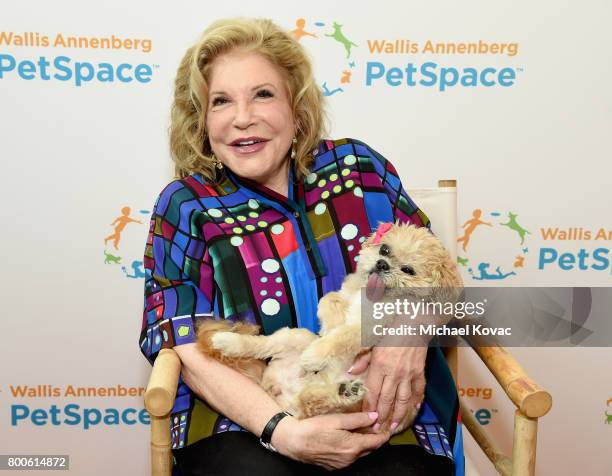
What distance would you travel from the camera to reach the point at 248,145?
1473 mm

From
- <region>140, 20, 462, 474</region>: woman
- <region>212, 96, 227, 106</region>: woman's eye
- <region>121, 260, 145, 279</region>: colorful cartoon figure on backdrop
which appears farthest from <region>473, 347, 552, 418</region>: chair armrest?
<region>121, 260, 145, 279</region>: colorful cartoon figure on backdrop

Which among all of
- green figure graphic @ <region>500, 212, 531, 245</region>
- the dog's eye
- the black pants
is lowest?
the black pants

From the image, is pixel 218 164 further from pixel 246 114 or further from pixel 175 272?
pixel 175 272

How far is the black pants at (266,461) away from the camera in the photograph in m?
1.21

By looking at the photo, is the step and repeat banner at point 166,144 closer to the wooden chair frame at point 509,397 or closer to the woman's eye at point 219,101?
the woman's eye at point 219,101

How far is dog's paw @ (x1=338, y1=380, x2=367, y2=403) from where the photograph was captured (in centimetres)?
117

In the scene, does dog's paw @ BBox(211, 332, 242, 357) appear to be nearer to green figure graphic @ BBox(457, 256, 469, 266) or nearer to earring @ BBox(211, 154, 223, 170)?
earring @ BBox(211, 154, 223, 170)

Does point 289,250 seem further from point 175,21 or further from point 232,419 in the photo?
point 175,21

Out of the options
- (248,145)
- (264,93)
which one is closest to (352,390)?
(248,145)

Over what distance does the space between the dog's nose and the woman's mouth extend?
483 mm

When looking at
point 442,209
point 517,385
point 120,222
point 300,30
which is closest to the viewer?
point 517,385

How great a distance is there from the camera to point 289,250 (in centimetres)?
144

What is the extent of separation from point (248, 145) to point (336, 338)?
583mm

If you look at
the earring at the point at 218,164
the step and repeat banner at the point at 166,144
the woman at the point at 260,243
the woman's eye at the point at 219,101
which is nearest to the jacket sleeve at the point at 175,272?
the woman at the point at 260,243
